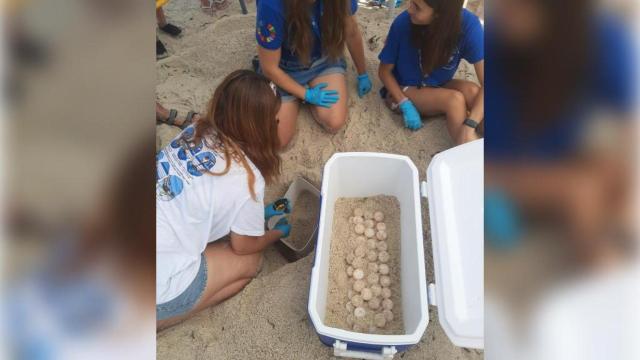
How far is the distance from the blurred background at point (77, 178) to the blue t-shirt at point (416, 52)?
4.34ft

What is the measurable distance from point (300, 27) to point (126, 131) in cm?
122

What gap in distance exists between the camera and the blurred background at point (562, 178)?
267mm

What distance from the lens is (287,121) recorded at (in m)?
1.57

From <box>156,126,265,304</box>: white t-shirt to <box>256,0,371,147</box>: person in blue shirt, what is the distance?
52 centimetres

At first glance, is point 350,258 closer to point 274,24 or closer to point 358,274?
point 358,274

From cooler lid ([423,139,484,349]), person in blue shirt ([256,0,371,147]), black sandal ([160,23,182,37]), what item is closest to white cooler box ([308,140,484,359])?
cooler lid ([423,139,484,349])

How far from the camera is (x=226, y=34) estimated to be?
6.49ft

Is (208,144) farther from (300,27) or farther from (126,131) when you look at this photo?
(126,131)

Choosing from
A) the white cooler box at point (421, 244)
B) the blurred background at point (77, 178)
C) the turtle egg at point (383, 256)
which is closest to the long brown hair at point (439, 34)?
the white cooler box at point (421, 244)

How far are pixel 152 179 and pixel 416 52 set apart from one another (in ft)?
4.51

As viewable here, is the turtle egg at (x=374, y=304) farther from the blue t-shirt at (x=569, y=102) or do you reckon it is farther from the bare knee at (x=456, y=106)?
the blue t-shirt at (x=569, y=102)

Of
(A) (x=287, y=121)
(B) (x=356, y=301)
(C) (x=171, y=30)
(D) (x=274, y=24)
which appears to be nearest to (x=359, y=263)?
(B) (x=356, y=301)

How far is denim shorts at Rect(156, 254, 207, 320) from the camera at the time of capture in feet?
3.29

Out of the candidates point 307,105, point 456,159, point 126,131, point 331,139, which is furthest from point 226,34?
point 126,131
